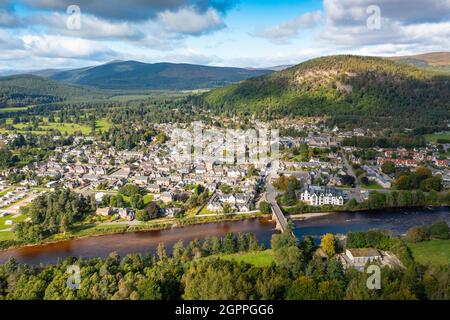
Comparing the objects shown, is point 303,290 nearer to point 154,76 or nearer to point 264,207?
point 264,207

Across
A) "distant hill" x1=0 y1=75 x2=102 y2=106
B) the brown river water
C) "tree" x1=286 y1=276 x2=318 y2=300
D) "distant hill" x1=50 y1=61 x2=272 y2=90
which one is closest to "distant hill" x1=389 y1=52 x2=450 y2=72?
"distant hill" x1=50 y1=61 x2=272 y2=90

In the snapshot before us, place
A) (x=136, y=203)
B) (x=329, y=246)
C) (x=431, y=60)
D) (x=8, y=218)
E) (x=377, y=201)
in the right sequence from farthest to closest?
(x=431, y=60) → (x=377, y=201) → (x=136, y=203) → (x=8, y=218) → (x=329, y=246)

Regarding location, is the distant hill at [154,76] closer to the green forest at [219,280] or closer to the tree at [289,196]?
the tree at [289,196]

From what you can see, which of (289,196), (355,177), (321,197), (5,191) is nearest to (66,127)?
(5,191)
